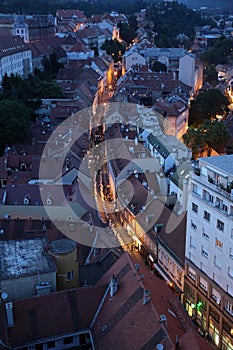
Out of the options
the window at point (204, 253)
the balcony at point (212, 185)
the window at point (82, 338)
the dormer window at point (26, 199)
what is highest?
the balcony at point (212, 185)

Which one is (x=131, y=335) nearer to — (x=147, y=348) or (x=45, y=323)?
(x=147, y=348)

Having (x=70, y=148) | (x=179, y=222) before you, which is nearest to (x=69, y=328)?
(x=179, y=222)

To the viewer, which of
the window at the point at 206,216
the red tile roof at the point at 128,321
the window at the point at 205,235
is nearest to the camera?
the red tile roof at the point at 128,321

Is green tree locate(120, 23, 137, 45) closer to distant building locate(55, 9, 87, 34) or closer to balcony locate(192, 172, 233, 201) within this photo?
distant building locate(55, 9, 87, 34)

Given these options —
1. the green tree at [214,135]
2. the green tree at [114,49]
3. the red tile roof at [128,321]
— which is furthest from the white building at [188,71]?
the red tile roof at [128,321]

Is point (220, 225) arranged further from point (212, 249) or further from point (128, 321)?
point (128, 321)

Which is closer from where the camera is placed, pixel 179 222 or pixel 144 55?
pixel 179 222

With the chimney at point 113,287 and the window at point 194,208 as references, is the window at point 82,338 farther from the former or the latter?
the window at point 194,208
